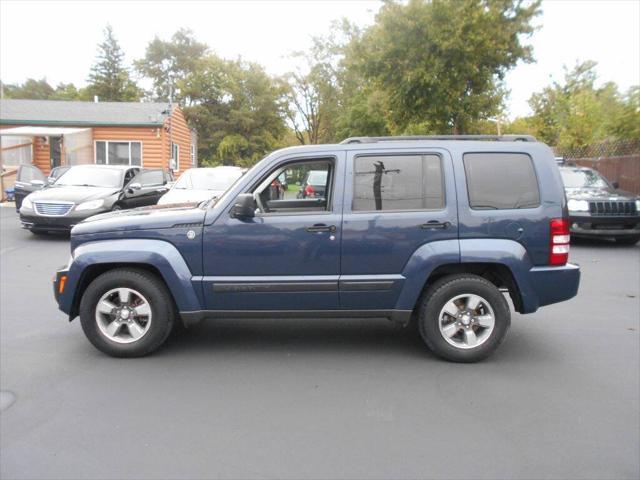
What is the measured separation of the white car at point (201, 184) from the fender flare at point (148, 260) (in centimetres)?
656

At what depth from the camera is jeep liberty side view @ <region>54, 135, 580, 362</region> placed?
15.6 feet

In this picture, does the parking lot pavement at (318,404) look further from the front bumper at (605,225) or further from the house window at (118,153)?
the house window at (118,153)

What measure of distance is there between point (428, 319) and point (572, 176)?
1012cm

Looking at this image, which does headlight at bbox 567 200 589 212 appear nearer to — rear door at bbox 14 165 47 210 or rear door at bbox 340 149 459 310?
rear door at bbox 340 149 459 310

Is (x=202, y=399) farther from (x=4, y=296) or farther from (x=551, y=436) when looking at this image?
(x=4, y=296)

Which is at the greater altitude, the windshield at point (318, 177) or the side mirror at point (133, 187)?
the side mirror at point (133, 187)

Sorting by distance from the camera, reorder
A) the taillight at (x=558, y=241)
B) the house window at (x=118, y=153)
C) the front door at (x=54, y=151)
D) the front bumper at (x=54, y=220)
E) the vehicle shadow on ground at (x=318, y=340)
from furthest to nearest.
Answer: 1. the house window at (x=118, y=153)
2. the front door at (x=54, y=151)
3. the front bumper at (x=54, y=220)
4. the vehicle shadow on ground at (x=318, y=340)
5. the taillight at (x=558, y=241)

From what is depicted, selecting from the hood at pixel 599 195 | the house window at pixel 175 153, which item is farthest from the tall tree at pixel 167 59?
the hood at pixel 599 195

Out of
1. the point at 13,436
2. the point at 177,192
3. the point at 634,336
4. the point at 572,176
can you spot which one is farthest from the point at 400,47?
the point at 13,436

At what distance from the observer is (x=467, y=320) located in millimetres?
4828

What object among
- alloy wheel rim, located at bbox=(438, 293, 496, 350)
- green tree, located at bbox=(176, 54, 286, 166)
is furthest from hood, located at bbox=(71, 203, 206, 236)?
green tree, located at bbox=(176, 54, 286, 166)

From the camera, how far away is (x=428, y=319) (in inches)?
189

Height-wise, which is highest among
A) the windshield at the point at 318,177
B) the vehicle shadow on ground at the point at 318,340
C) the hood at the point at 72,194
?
the hood at the point at 72,194

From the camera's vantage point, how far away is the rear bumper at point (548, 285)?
477 cm
